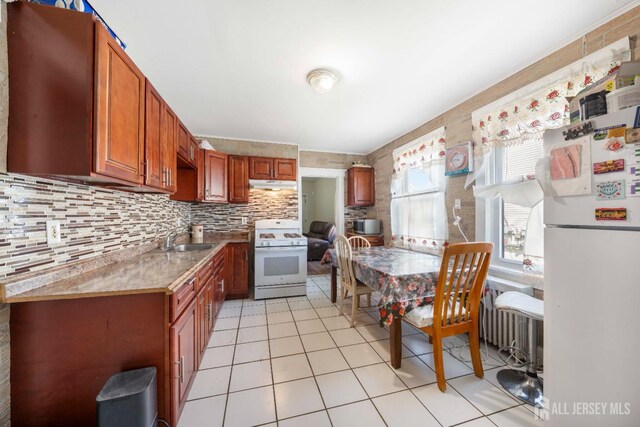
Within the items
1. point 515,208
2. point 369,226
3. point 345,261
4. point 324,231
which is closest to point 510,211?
point 515,208

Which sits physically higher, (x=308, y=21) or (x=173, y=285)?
(x=308, y=21)

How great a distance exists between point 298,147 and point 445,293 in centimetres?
333

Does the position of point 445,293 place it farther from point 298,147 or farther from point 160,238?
point 298,147

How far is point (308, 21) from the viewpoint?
1520mm

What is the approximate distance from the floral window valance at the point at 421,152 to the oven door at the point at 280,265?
6.45 feet

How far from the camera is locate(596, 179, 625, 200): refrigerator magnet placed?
2.95 feet

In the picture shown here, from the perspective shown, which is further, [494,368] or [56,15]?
[494,368]

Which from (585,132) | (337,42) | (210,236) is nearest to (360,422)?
(585,132)

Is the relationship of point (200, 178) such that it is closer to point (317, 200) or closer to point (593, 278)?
point (593, 278)

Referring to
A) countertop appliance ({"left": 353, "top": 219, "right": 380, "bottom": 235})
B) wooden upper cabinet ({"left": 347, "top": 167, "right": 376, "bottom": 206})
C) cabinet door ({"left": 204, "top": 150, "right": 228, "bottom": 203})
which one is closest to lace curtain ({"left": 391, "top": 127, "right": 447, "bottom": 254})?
countertop appliance ({"left": 353, "top": 219, "right": 380, "bottom": 235})

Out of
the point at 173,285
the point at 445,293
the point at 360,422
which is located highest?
the point at 173,285

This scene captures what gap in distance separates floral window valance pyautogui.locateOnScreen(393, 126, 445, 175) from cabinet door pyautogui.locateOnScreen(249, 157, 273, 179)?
6.65 ft

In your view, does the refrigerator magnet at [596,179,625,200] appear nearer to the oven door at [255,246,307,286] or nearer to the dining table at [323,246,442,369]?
the dining table at [323,246,442,369]

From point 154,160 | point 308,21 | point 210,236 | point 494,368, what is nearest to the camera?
point 308,21
